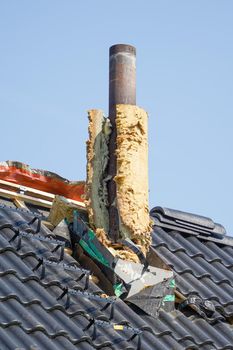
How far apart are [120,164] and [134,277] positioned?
1.33 metres

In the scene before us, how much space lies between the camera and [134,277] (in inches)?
546

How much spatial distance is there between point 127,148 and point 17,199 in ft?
4.22

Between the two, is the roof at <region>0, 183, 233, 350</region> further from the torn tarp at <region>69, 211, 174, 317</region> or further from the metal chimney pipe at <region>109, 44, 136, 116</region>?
the metal chimney pipe at <region>109, 44, 136, 116</region>

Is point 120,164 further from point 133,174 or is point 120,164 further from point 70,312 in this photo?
point 70,312

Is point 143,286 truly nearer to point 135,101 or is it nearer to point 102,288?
point 102,288

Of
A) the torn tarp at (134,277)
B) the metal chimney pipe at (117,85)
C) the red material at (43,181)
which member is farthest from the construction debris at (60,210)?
the red material at (43,181)

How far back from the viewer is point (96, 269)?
13977mm

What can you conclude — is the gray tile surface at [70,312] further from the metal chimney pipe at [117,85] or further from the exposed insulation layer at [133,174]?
the metal chimney pipe at [117,85]

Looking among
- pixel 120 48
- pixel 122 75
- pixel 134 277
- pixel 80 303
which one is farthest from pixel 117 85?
pixel 80 303

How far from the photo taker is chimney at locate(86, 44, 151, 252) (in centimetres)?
1446

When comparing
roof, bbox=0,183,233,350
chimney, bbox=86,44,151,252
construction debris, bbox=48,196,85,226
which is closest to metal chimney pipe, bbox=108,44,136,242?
chimney, bbox=86,44,151,252

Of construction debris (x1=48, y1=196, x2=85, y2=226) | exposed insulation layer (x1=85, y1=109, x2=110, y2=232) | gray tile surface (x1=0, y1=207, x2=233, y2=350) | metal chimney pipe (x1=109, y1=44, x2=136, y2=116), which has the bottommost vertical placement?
gray tile surface (x1=0, y1=207, x2=233, y2=350)

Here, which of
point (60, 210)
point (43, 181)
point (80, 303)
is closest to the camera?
point (80, 303)

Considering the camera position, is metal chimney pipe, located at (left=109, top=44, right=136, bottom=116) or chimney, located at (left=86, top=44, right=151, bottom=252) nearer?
chimney, located at (left=86, top=44, right=151, bottom=252)
